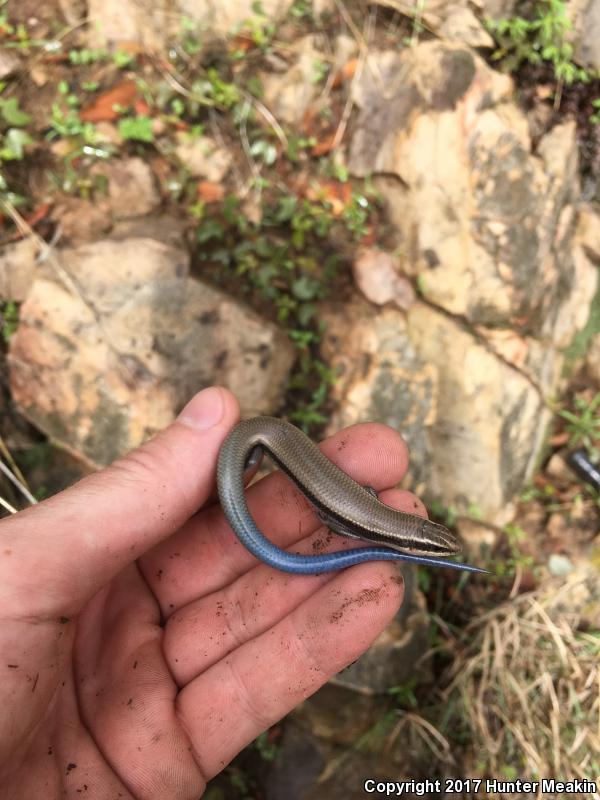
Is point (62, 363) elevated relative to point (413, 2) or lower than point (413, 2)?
lower

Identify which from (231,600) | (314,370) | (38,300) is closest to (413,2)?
(314,370)

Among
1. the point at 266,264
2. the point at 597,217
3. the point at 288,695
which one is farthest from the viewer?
the point at 597,217

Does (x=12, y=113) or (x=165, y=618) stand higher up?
(x=12, y=113)

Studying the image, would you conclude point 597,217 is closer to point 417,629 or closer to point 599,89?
point 599,89

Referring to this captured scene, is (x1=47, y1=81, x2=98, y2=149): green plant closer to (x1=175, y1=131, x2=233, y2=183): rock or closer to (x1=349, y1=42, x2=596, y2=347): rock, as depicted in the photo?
(x1=175, y1=131, x2=233, y2=183): rock

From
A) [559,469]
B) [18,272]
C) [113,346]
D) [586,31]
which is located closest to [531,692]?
[559,469]

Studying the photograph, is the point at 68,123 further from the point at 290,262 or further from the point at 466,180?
the point at 466,180
